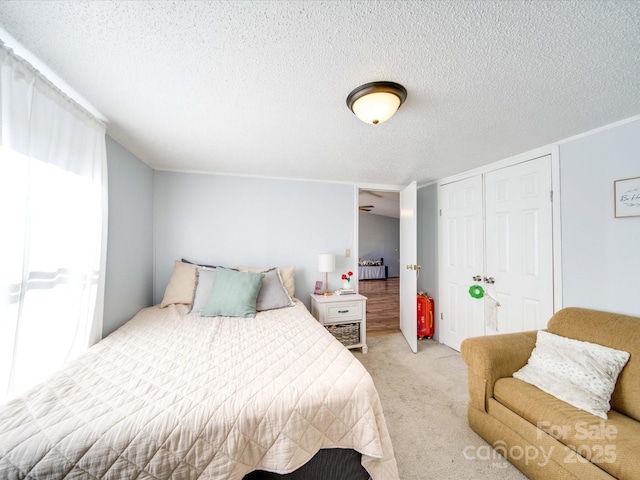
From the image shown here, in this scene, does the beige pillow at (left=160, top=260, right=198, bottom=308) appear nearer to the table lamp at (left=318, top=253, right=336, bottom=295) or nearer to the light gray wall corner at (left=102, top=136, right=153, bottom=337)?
the light gray wall corner at (left=102, top=136, right=153, bottom=337)

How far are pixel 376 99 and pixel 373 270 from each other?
8.10 meters

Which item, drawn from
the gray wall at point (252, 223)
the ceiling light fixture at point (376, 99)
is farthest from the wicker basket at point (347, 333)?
the ceiling light fixture at point (376, 99)

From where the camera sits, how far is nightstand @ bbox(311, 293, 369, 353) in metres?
2.81

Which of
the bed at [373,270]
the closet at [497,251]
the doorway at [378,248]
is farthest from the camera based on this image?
the bed at [373,270]

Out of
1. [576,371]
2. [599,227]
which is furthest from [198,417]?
[599,227]

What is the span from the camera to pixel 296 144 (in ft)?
7.01

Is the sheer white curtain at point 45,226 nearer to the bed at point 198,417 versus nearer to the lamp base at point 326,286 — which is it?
the bed at point 198,417

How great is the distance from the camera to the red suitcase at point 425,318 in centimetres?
333

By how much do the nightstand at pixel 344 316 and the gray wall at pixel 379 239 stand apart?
6202 millimetres

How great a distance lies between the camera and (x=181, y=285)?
8.28 feet

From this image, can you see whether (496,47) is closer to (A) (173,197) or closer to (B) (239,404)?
(B) (239,404)

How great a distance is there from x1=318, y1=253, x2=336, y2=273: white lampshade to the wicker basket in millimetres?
699

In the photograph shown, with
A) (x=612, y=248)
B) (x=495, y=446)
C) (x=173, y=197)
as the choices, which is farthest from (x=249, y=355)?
(x=612, y=248)

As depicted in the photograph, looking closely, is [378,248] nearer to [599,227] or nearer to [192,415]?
[599,227]
